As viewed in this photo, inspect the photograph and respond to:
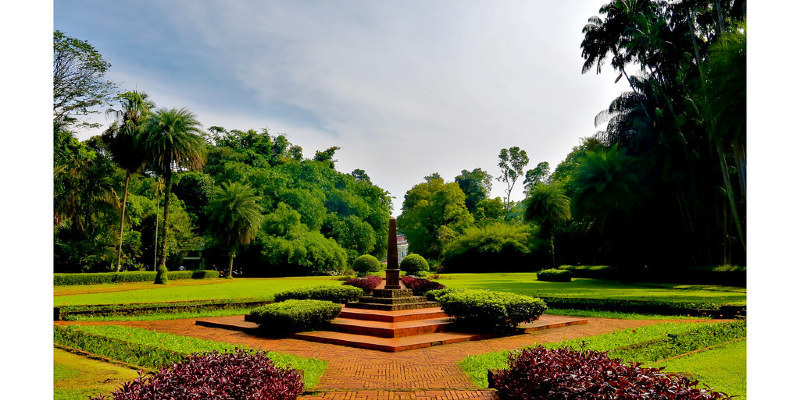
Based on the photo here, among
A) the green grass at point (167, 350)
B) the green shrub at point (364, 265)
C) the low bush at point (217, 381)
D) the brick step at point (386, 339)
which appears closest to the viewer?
the low bush at point (217, 381)

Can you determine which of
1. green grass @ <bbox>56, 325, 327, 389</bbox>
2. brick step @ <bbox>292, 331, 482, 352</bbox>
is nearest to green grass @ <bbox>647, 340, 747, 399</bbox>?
brick step @ <bbox>292, 331, 482, 352</bbox>

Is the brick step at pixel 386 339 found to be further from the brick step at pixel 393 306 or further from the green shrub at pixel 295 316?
the brick step at pixel 393 306

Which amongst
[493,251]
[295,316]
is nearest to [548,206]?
[493,251]

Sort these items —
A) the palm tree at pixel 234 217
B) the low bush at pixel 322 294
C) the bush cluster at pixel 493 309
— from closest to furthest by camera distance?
the bush cluster at pixel 493 309, the low bush at pixel 322 294, the palm tree at pixel 234 217

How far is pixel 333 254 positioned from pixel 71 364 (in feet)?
103

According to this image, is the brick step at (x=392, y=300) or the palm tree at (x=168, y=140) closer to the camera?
the brick step at (x=392, y=300)

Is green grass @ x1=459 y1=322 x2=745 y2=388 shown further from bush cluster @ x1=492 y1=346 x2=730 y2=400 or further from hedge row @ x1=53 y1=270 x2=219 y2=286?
hedge row @ x1=53 y1=270 x2=219 y2=286

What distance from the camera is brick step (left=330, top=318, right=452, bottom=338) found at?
32.8 ft

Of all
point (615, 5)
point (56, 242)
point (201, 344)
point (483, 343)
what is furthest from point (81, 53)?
point (615, 5)

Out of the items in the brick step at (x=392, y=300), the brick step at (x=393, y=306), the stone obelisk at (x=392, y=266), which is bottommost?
the brick step at (x=393, y=306)

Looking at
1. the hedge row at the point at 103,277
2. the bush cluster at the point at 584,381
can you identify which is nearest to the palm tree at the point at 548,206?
the hedge row at the point at 103,277

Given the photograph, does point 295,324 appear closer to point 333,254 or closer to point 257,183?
point 333,254

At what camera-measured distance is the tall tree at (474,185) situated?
202 feet

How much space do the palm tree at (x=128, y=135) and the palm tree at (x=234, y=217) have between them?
21.5 feet
